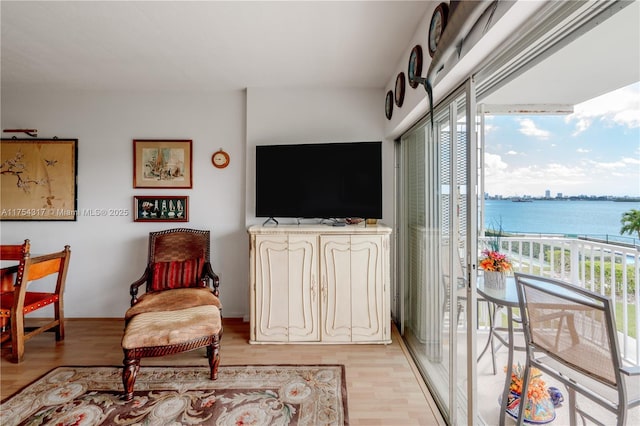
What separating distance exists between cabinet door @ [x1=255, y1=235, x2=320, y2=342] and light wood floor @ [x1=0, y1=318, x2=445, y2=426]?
14cm

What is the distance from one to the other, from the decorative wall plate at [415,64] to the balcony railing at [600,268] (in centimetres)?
130

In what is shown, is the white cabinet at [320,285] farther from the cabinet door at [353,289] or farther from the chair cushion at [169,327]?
the chair cushion at [169,327]

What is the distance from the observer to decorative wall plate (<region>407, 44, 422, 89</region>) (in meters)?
1.98

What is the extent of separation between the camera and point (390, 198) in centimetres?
320

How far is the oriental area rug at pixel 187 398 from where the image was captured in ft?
6.03

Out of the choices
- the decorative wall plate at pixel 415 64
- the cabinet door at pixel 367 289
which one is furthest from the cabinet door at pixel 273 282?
the decorative wall plate at pixel 415 64

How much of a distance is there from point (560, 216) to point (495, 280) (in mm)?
528

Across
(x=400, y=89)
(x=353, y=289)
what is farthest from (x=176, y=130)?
(x=353, y=289)

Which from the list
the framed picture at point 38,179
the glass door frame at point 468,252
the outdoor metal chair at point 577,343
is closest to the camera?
the outdoor metal chair at point 577,343

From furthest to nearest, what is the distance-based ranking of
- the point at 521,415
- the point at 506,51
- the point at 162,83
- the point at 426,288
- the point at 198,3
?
the point at 162,83 < the point at 426,288 < the point at 198,3 < the point at 521,415 < the point at 506,51

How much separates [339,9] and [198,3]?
0.86 meters

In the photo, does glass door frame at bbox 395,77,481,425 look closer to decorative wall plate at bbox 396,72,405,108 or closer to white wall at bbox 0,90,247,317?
decorative wall plate at bbox 396,72,405,108

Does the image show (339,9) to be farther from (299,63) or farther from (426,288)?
(426,288)

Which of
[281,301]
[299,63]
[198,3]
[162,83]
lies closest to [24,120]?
[162,83]
